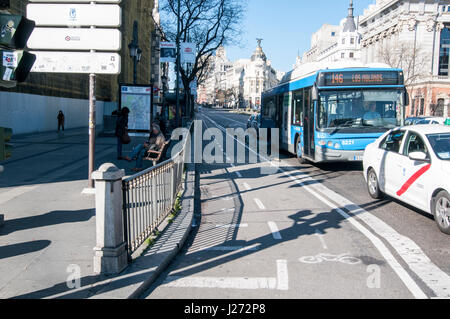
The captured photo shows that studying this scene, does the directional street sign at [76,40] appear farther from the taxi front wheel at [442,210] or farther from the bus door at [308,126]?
the bus door at [308,126]

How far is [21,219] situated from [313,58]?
538 ft

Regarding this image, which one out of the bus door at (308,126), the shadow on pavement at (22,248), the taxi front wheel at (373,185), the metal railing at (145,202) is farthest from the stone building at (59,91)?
the shadow on pavement at (22,248)

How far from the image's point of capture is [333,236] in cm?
703

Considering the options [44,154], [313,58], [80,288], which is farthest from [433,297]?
[313,58]

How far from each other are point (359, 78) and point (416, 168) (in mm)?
6553

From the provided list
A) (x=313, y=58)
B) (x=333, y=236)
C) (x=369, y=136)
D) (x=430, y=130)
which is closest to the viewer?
(x=333, y=236)

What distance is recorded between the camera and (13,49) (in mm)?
5559

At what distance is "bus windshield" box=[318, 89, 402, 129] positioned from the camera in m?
13.7

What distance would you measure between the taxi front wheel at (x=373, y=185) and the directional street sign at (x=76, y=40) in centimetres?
610

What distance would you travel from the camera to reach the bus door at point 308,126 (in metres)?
14.4

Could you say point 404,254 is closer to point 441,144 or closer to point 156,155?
point 441,144

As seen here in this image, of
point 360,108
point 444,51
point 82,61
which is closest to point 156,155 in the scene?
point 82,61
